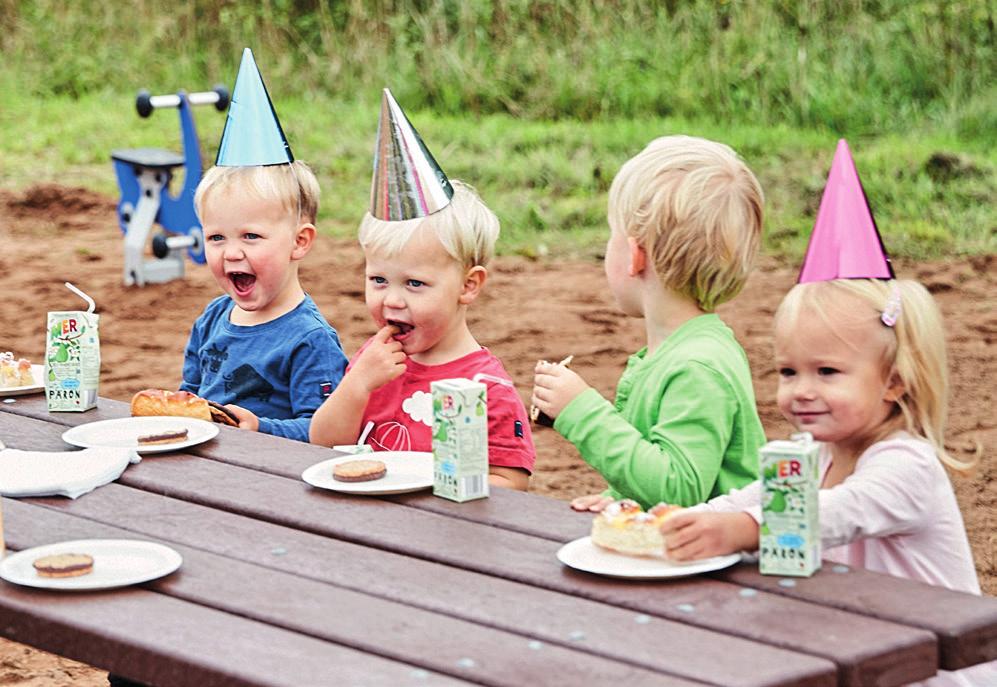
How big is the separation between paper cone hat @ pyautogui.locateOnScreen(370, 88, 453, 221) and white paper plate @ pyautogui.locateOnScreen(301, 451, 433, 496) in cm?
52

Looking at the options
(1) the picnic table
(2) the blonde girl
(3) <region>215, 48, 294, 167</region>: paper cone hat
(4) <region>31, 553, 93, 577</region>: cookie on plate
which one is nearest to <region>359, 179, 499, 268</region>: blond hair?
(3) <region>215, 48, 294, 167</region>: paper cone hat

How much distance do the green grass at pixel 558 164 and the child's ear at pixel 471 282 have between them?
4.77 metres

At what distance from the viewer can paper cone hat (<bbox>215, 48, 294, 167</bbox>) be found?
362 cm

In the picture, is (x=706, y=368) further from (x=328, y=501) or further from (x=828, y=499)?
(x=328, y=501)

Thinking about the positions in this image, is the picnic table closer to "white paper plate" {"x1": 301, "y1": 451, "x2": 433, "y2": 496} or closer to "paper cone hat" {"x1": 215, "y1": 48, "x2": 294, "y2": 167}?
"white paper plate" {"x1": 301, "y1": 451, "x2": 433, "y2": 496}

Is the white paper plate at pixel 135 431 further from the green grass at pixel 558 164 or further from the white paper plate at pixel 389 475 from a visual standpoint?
the green grass at pixel 558 164

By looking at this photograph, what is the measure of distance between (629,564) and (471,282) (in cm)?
125

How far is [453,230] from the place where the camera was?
3316 mm

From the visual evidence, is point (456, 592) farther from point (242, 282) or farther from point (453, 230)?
point (242, 282)

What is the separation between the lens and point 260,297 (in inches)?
149

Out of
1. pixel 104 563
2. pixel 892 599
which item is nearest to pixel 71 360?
pixel 104 563

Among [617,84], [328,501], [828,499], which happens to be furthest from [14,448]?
[617,84]

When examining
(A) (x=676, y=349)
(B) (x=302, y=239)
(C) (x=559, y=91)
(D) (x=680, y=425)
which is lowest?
(D) (x=680, y=425)

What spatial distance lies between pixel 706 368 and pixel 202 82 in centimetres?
933
